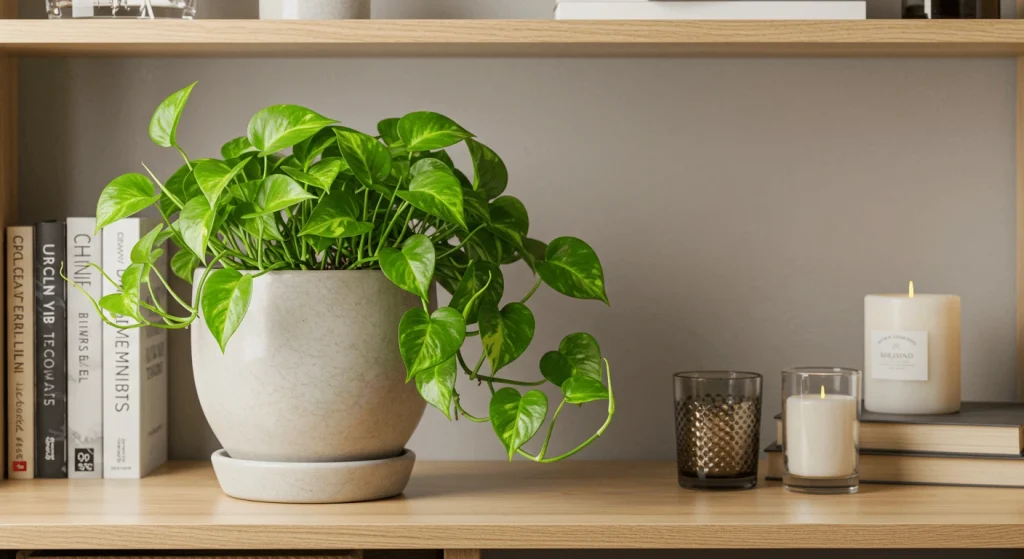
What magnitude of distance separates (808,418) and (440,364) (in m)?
0.37

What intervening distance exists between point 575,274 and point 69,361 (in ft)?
1.83

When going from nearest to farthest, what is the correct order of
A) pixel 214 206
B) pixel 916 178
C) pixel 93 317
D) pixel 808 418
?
pixel 214 206 → pixel 808 418 → pixel 93 317 → pixel 916 178

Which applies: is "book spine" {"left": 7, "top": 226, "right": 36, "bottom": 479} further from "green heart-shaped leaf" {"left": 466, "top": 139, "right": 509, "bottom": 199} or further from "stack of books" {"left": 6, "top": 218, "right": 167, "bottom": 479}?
"green heart-shaped leaf" {"left": 466, "top": 139, "right": 509, "bottom": 199}

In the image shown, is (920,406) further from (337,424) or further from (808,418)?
(337,424)

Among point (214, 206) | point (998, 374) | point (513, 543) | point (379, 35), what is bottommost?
point (513, 543)

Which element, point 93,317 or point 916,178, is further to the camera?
point 916,178

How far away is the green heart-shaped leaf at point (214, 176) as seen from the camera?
3.05ft

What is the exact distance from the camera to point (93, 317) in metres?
1.15

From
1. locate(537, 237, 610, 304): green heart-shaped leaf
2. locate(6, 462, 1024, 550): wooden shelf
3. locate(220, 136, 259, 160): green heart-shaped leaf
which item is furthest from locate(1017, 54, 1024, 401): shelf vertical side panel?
locate(220, 136, 259, 160): green heart-shaped leaf

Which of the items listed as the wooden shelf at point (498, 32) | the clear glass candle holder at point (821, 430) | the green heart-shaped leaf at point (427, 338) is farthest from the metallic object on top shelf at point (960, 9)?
the green heart-shaped leaf at point (427, 338)

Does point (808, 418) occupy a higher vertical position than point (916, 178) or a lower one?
lower

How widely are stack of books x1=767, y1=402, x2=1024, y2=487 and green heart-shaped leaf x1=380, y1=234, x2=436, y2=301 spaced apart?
0.42 meters

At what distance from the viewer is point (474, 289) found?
1.00m

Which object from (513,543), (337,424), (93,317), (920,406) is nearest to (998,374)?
(920,406)
